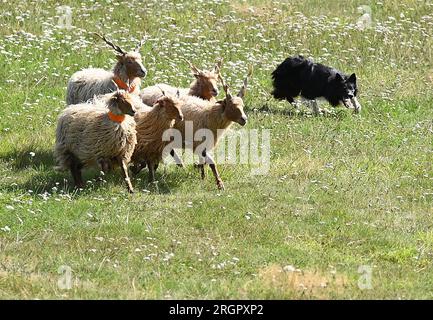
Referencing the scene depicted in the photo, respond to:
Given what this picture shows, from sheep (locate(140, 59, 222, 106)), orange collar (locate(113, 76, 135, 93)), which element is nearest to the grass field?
sheep (locate(140, 59, 222, 106))

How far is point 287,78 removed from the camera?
1830 cm

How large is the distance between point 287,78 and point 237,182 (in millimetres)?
4982

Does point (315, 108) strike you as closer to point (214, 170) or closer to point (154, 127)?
point (214, 170)

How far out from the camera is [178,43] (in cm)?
1988

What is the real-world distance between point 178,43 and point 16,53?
10.3 ft

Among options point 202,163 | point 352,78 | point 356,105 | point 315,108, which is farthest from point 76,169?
point 352,78

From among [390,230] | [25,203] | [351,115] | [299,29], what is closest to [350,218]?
[390,230]

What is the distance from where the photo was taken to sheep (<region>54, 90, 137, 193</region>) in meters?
13.1

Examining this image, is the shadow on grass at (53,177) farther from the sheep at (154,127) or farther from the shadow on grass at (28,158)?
the sheep at (154,127)

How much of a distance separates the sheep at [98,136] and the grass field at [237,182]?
0.91 feet

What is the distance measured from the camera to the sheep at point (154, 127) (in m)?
13.5

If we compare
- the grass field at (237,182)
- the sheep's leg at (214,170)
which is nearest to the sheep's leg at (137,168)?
the grass field at (237,182)

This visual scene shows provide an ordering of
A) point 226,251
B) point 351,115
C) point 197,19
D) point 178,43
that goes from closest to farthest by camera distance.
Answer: point 226,251 → point 351,115 → point 178,43 → point 197,19

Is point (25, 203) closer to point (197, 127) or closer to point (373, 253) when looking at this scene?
point (197, 127)
